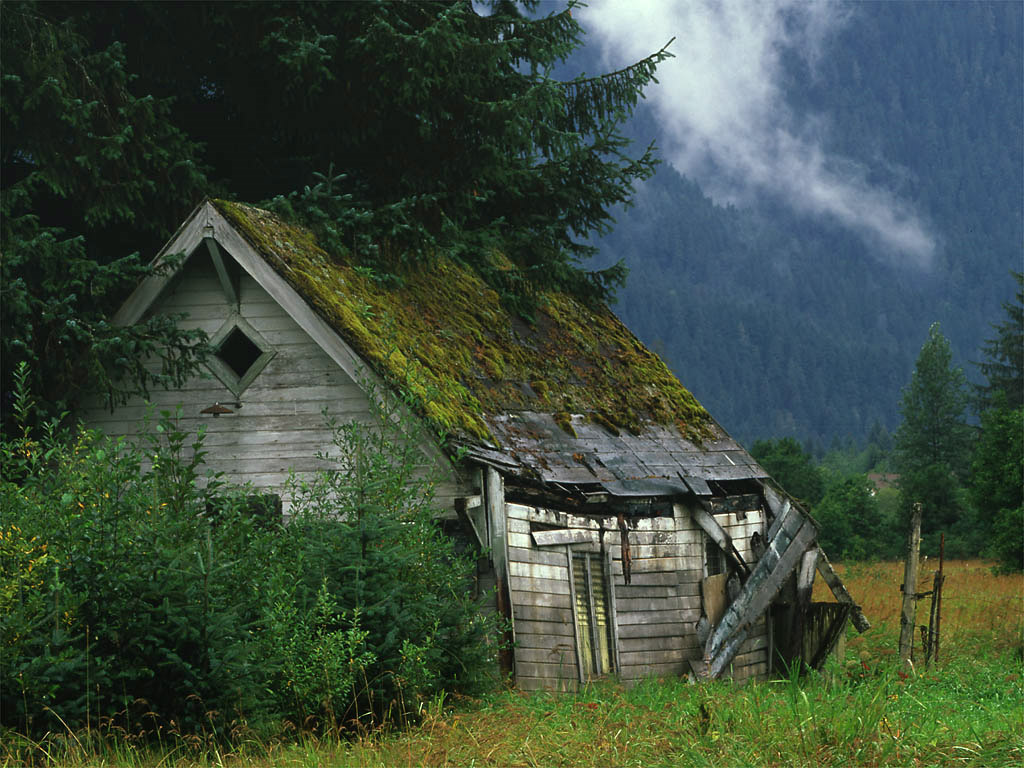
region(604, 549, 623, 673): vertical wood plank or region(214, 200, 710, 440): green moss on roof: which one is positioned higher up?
region(214, 200, 710, 440): green moss on roof

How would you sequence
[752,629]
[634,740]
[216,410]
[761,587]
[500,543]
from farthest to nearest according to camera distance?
[752,629] → [761,587] → [216,410] → [500,543] → [634,740]

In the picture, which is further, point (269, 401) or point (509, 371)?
point (509, 371)

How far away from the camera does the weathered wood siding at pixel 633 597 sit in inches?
514

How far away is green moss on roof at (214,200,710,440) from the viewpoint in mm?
12867

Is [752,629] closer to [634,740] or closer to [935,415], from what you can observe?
[634,740]

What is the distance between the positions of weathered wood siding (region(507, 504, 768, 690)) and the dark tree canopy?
4.41 m

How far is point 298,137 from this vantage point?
59.9ft

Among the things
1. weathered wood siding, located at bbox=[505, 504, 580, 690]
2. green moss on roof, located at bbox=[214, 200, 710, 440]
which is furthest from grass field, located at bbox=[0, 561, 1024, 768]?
green moss on roof, located at bbox=[214, 200, 710, 440]

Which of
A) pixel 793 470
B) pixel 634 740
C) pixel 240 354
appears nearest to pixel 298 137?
pixel 240 354

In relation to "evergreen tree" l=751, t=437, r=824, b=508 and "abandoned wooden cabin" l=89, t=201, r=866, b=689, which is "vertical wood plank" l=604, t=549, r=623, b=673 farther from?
"evergreen tree" l=751, t=437, r=824, b=508

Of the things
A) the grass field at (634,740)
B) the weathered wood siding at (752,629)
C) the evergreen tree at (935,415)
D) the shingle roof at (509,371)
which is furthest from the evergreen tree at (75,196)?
the evergreen tree at (935,415)

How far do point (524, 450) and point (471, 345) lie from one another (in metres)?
2.30

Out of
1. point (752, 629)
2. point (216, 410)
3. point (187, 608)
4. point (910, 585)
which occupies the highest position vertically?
point (216, 410)

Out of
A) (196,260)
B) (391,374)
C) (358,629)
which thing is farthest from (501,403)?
(358,629)
